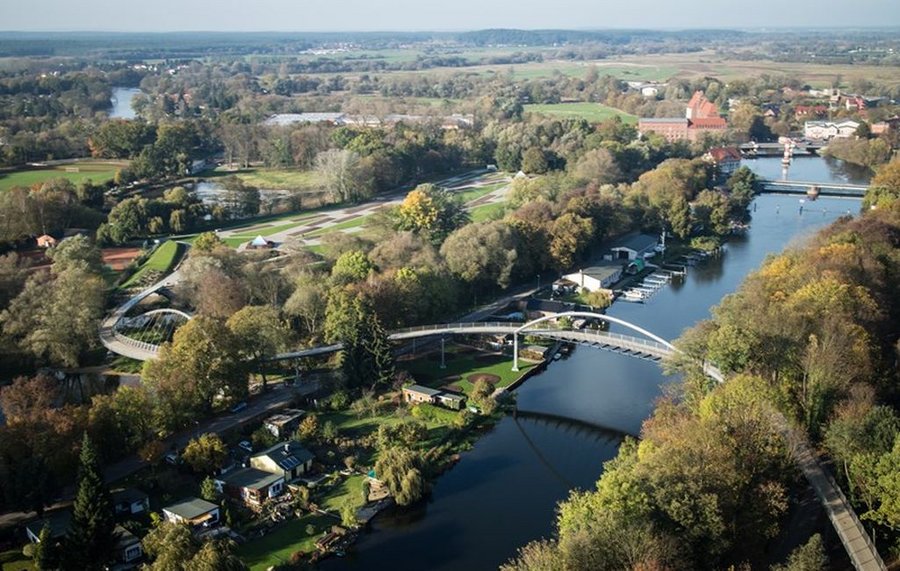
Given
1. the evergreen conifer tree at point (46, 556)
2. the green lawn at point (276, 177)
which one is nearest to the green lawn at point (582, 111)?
the green lawn at point (276, 177)

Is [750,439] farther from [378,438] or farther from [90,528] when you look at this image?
[90,528]

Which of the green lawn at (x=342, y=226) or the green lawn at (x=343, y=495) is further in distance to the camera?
the green lawn at (x=342, y=226)

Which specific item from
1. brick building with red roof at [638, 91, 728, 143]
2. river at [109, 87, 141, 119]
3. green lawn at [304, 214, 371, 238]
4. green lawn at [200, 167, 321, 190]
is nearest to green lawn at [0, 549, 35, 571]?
green lawn at [304, 214, 371, 238]

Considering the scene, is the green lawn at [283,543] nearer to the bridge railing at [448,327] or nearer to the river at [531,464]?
the river at [531,464]

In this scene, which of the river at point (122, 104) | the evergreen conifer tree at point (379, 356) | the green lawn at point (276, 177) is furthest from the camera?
the river at point (122, 104)

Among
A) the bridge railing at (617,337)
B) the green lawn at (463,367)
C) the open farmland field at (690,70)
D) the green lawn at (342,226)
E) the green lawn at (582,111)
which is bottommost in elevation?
the green lawn at (463,367)
